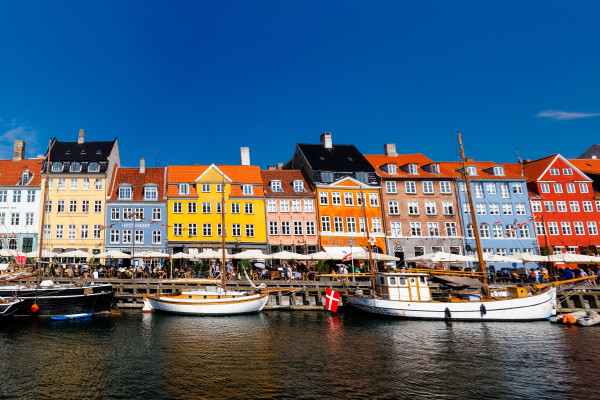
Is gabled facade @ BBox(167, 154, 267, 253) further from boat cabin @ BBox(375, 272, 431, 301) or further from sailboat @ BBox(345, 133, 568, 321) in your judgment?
boat cabin @ BBox(375, 272, 431, 301)

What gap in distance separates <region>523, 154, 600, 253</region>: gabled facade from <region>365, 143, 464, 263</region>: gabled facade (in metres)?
11.2

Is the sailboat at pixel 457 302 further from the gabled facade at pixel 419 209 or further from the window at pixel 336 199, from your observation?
the window at pixel 336 199

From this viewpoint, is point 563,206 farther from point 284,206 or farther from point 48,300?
point 48,300

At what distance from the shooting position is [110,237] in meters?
47.7

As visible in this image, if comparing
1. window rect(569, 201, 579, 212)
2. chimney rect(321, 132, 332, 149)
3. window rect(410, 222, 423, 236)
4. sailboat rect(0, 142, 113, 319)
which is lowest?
sailboat rect(0, 142, 113, 319)

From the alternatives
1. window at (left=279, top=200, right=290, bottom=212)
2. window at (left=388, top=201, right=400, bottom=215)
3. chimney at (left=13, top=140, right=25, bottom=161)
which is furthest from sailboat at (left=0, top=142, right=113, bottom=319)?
window at (left=388, top=201, right=400, bottom=215)

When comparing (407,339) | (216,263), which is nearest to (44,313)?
(216,263)

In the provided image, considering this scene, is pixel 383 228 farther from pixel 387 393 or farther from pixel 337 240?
pixel 387 393

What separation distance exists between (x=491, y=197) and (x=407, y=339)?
37.7 meters

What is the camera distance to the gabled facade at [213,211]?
48281 mm

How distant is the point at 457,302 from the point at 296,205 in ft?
85.1

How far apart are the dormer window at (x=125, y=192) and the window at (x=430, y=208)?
1457 inches

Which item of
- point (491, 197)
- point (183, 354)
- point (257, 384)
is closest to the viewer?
point (257, 384)

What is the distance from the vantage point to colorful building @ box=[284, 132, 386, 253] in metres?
50.0
